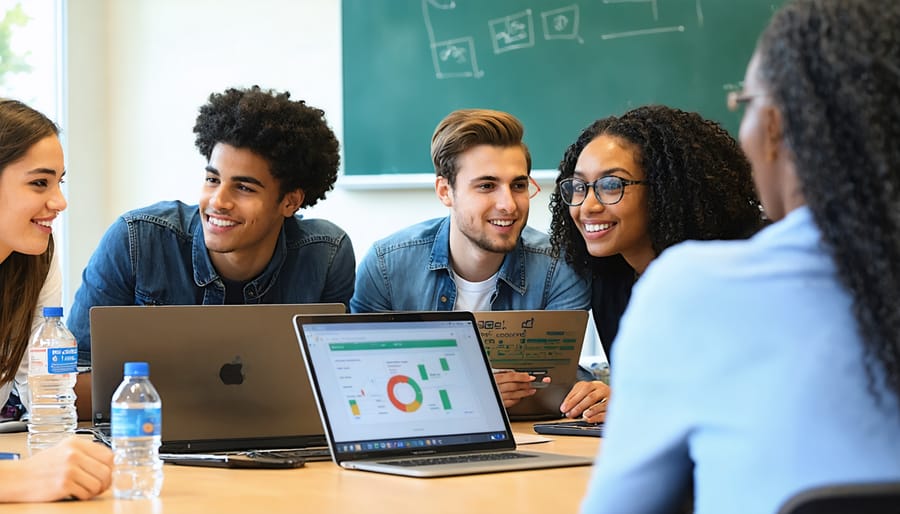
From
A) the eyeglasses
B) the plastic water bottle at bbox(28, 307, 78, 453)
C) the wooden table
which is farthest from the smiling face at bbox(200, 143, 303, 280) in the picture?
the eyeglasses

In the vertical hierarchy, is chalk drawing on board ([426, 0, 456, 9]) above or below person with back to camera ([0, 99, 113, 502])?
above

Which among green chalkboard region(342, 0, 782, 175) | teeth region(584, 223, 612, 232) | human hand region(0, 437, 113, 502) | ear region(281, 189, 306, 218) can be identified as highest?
green chalkboard region(342, 0, 782, 175)

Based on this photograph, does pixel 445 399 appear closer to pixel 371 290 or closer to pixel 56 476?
pixel 56 476

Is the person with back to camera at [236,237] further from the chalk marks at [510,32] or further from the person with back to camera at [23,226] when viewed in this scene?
the chalk marks at [510,32]

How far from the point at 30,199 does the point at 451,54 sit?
1.86 m

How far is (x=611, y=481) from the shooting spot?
3.08 feet

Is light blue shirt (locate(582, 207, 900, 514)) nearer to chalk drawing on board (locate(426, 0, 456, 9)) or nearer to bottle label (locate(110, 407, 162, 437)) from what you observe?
bottle label (locate(110, 407, 162, 437))

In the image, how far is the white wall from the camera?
3.92m

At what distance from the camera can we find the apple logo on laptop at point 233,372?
1.81 metres

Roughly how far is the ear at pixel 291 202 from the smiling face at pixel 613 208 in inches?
31.2

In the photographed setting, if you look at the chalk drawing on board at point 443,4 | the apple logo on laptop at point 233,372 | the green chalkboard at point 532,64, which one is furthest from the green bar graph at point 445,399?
the chalk drawing on board at point 443,4

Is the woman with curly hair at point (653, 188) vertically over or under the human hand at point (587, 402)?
over

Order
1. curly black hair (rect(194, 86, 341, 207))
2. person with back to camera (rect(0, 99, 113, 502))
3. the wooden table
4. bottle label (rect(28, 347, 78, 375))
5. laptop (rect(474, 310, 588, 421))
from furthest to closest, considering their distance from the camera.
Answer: curly black hair (rect(194, 86, 341, 207)) < person with back to camera (rect(0, 99, 113, 502)) < laptop (rect(474, 310, 588, 421)) < bottle label (rect(28, 347, 78, 375)) < the wooden table

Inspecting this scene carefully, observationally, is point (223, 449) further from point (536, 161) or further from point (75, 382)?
point (536, 161)
